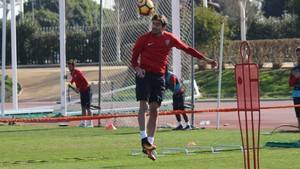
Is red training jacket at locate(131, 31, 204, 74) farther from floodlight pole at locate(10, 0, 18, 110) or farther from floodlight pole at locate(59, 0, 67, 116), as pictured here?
floodlight pole at locate(10, 0, 18, 110)

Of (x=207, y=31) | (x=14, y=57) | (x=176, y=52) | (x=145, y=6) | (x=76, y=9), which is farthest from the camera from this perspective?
(x=76, y=9)

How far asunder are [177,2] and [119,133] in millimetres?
5802

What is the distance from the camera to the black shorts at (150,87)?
555 inches

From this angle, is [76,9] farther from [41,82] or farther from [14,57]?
[14,57]

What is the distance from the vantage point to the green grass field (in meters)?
14.2

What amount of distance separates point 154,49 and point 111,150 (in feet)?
12.7

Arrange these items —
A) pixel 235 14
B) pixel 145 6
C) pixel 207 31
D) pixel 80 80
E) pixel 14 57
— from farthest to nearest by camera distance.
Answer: pixel 235 14
pixel 207 31
pixel 14 57
pixel 80 80
pixel 145 6

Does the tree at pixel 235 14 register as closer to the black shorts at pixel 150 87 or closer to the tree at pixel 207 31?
the tree at pixel 207 31

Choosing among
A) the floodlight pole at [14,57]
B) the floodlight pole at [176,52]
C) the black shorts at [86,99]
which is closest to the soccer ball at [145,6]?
the floodlight pole at [176,52]

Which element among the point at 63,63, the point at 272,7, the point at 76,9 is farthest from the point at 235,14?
the point at 76,9

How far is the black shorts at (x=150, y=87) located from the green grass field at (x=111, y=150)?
1.07 metres

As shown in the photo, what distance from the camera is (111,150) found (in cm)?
1741

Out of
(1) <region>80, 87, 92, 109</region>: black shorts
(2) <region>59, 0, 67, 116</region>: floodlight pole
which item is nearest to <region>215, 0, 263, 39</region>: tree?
(2) <region>59, 0, 67, 116</region>: floodlight pole

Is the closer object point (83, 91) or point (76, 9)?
point (83, 91)
